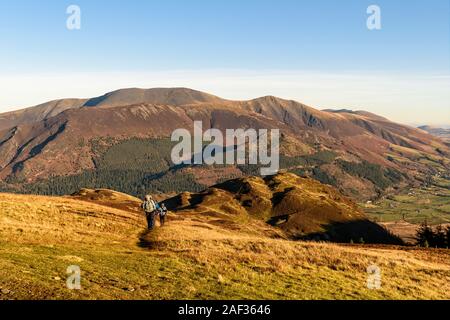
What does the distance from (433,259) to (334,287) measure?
74.3ft

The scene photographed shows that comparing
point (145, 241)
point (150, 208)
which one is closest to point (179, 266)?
point (145, 241)

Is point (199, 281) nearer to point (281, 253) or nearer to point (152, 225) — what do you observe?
point (281, 253)

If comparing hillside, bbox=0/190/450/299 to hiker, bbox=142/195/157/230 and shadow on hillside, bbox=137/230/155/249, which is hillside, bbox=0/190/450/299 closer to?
shadow on hillside, bbox=137/230/155/249

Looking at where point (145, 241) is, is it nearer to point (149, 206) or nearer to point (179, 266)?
point (149, 206)

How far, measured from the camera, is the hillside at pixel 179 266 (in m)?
22.3

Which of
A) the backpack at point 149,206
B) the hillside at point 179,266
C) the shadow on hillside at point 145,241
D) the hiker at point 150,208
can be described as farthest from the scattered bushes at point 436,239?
the shadow on hillside at point 145,241

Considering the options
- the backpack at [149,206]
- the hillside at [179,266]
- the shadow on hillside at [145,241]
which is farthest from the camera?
the backpack at [149,206]

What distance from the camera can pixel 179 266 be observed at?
1144 inches

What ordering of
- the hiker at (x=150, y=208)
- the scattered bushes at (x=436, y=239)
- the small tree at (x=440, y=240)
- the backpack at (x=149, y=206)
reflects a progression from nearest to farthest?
the hiker at (x=150, y=208), the backpack at (x=149, y=206), the scattered bushes at (x=436, y=239), the small tree at (x=440, y=240)

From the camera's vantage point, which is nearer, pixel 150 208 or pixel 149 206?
pixel 149 206

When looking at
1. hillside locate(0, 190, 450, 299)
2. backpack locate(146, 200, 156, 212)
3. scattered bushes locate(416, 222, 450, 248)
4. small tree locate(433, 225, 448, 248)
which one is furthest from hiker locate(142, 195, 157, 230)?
small tree locate(433, 225, 448, 248)

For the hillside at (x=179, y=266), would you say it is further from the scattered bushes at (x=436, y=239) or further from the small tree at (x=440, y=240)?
the small tree at (x=440, y=240)
